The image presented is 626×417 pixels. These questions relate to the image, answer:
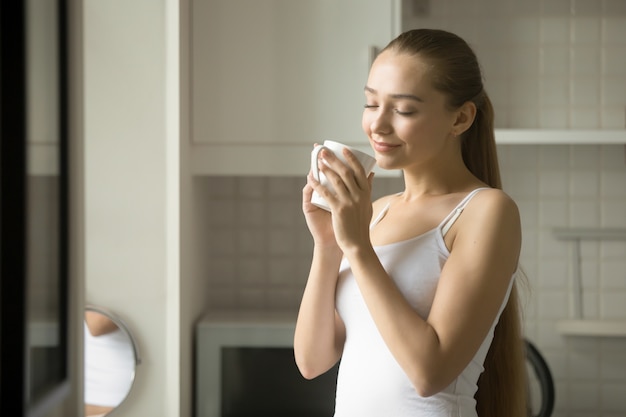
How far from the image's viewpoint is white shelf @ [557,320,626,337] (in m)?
2.07

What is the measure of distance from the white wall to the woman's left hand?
2.73 feet

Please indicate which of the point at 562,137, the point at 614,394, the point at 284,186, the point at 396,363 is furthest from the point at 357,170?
the point at 614,394

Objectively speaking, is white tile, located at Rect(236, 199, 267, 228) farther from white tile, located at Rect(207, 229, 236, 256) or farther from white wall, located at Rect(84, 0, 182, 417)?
white wall, located at Rect(84, 0, 182, 417)

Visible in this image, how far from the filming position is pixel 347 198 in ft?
3.49

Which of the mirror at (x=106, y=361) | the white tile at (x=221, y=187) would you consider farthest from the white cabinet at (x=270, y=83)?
the mirror at (x=106, y=361)

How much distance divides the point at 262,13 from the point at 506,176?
Answer: 75cm

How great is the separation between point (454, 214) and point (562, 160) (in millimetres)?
1190

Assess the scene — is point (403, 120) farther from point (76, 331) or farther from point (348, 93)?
point (348, 93)

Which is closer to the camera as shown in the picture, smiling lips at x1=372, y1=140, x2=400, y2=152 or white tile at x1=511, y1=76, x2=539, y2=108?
smiling lips at x1=372, y1=140, x2=400, y2=152

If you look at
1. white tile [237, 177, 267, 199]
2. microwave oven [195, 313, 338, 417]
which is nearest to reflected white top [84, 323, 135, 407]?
microwave oven [195, 313, 338, 417]

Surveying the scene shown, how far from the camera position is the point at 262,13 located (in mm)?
1978

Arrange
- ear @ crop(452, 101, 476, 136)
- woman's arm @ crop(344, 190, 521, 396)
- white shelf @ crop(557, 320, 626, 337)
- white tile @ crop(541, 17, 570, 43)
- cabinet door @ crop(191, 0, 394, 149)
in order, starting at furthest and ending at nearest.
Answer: white tile @ crop(541, 17, 570, 43)
white shelf @ crop(557, 320, 626, 337)
cabinet door @ crop(191, 0, 394, 149)
ear @ crop(452, 101, 476, 136)
woman's arm @ crop(344, 190, 521, 396)

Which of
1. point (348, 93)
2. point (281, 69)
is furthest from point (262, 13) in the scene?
point (348, 93)

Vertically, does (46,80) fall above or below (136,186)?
above
